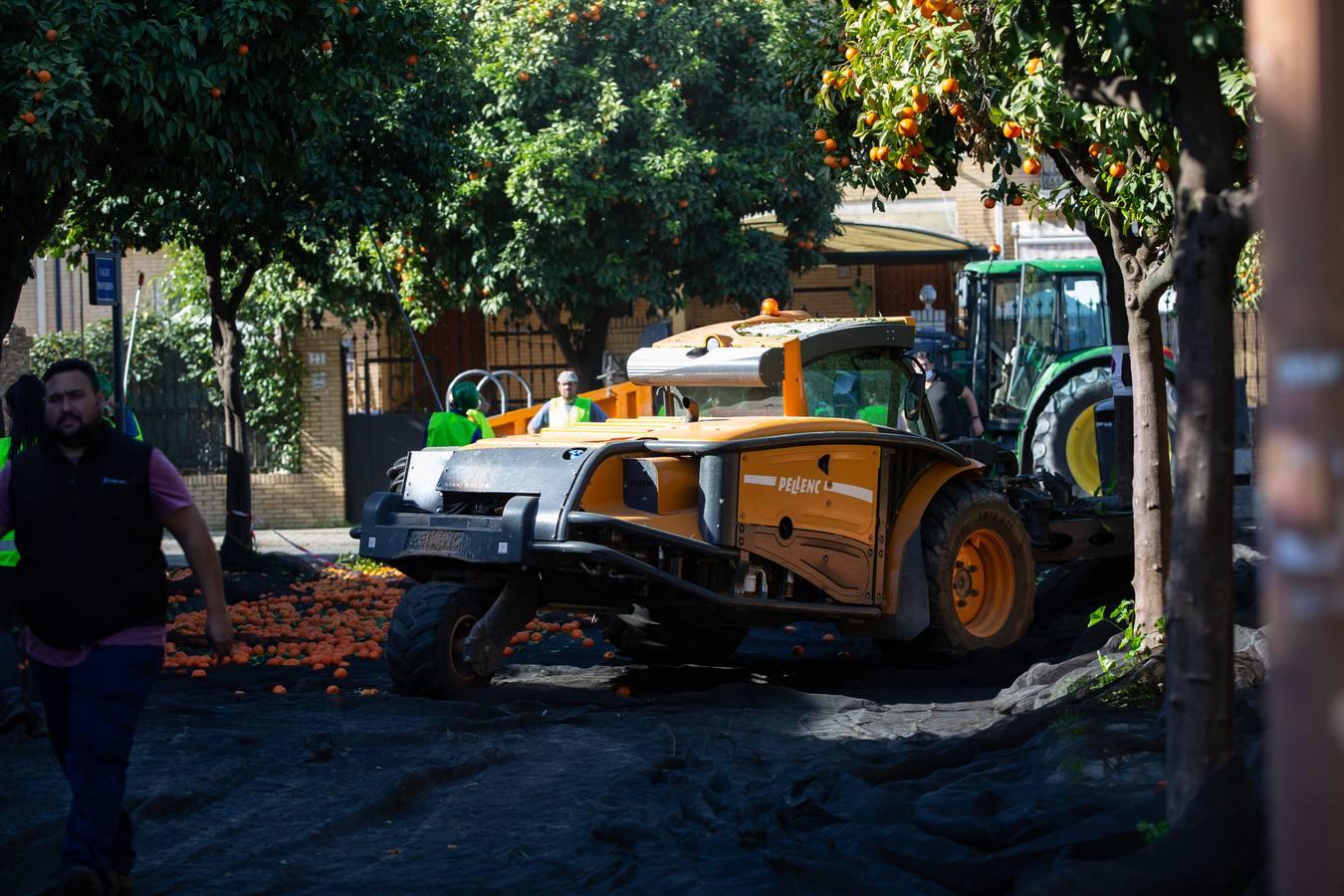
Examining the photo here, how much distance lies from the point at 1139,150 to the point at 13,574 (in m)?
5.99

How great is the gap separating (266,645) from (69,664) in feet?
19.4

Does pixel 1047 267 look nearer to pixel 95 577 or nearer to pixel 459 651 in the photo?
pixel 459 651

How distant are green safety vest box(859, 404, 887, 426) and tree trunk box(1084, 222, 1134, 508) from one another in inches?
60.9

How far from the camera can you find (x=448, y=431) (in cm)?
1312

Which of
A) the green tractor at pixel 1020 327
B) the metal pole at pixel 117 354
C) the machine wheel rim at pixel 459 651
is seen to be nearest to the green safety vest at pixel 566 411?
the metal pole at pixel 117 354

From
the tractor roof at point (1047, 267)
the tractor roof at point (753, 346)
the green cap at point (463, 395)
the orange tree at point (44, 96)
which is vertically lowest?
the green cap at point (463, 395)

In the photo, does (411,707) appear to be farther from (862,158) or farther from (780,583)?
(862,158)

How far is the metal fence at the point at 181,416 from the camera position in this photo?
22234 mm

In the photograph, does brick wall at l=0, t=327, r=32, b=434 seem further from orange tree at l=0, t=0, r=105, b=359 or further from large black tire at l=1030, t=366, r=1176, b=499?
large black tire at l=1030, t=366, r=1176, b=499

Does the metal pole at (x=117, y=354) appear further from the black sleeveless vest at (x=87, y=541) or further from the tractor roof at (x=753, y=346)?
the black sleeveless vest at (x=87, y=541)

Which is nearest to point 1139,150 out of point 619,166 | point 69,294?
point 619,166

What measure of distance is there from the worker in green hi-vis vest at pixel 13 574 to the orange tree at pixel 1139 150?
4819mm

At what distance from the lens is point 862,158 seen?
11117 mm

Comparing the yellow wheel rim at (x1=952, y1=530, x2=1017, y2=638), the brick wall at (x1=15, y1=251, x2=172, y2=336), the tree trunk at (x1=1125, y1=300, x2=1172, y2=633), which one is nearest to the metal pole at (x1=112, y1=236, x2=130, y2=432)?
the yellow wheel rim at (x1=952, y1=530, x2=1017, y2=638)
